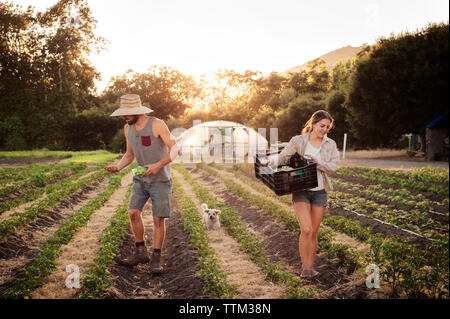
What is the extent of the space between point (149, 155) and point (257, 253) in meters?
2.21

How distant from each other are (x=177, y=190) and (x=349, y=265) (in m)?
6.93

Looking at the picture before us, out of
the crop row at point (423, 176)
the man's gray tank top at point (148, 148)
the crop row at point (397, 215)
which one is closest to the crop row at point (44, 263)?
the man's gray tank top at point (148, 148)

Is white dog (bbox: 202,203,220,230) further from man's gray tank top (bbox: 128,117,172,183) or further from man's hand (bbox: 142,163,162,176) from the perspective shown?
man's hand (bbox: 142,163,162,176)

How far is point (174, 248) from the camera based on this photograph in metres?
6.05

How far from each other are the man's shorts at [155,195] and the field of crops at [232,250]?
0.82 metres

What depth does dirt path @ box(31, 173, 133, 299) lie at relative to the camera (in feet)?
12.7

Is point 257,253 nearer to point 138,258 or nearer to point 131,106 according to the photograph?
point 138,258

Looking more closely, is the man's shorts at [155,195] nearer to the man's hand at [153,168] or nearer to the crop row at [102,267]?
the man's hand at [153,168]

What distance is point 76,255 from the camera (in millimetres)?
5254

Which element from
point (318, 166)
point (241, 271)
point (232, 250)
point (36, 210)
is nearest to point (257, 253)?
point (241, 271)

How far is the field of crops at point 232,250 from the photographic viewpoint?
3.92 m
